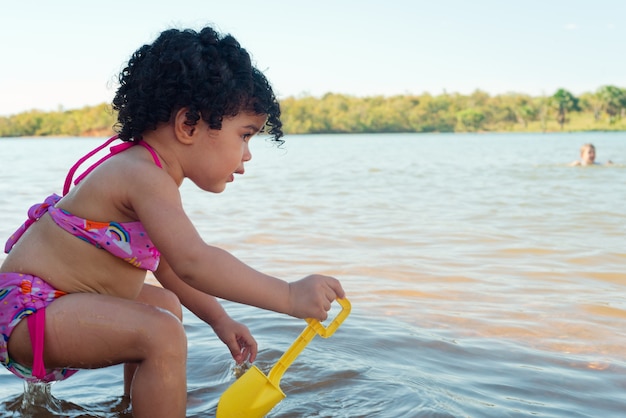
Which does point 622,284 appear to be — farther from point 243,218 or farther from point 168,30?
point 243,218

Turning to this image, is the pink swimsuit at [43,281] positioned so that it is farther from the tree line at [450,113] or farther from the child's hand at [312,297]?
the tree line at [450,113]

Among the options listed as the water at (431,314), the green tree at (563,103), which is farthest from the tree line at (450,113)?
the water at (431,314)

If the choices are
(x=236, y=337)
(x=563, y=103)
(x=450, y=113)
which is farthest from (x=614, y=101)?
(x=236, y=337)

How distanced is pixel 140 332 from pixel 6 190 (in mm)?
8247

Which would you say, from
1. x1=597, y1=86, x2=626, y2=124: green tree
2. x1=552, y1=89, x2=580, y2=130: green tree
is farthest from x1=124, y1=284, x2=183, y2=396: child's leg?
x1=552, y1=89, x2=580, y2=130: green tree

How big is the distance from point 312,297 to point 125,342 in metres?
0.46

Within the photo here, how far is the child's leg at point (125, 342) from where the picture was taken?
5.58 feet

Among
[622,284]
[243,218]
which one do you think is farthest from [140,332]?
[243,218]

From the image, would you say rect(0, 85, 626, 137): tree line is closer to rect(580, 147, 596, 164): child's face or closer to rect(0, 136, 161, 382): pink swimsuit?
rect(580, 147, 596, 164): child's face

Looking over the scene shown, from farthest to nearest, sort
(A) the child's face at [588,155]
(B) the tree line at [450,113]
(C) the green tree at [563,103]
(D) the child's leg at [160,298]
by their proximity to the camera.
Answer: (C) the green tree at [563,103] < (B) the tree line at [450,113] < (A) the child's face at [588,155] < (D) the child's leg at [160,298]

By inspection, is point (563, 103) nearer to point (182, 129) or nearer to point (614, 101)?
point (614, 101)

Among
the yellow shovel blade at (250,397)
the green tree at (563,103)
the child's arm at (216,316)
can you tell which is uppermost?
the green tree at (563,103)

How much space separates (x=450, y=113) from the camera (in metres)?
78.1

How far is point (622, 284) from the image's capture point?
12.7ft
